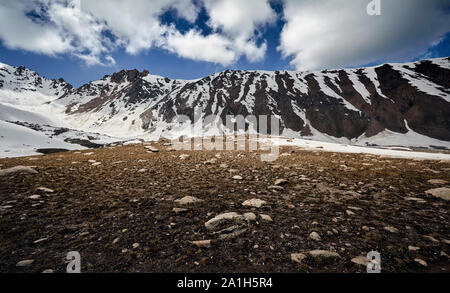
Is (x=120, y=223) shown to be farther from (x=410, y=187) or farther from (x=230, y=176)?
(x=410, y=187)

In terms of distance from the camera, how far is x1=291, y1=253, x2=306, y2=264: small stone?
2466 millimetres

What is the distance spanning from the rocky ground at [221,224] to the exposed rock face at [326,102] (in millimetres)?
98014

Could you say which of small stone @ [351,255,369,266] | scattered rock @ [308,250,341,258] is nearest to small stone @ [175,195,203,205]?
scattered rock @ [308,250,341,258]

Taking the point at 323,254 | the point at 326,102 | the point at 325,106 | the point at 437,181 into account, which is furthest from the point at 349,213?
the point at 326,102

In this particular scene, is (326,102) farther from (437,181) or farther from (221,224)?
(221,224)

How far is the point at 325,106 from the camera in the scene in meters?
103

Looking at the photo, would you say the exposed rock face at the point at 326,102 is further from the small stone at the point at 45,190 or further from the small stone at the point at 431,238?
the small stone at the point at 45,190

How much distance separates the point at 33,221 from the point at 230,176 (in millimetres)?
4996

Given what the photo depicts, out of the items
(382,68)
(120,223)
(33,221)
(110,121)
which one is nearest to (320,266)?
(120,223)

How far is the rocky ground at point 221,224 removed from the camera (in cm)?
241

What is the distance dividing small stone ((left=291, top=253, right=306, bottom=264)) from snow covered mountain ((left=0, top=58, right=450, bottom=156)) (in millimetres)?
97145

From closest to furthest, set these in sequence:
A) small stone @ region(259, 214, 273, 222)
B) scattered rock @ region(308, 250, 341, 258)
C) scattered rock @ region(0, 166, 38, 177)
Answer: scattered rock @ region(308, 250, 341, 258)
small stone @ region(259, 214, 273, 222)
scattered rock @ region(0, 166, 38, 177)

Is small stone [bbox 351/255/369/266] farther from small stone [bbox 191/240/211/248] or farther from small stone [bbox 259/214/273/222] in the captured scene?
small stone [bbox 191/240/211/248]

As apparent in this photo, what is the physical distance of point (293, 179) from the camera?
6.31 meters
